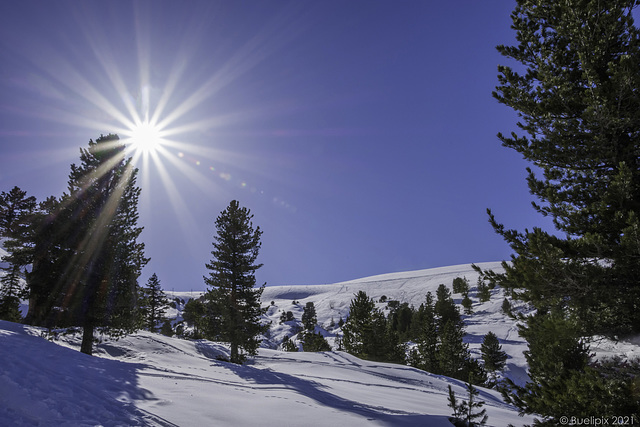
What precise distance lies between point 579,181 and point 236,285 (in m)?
21.5

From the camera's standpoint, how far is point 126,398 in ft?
22.4

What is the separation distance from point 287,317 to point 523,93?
4560 inches

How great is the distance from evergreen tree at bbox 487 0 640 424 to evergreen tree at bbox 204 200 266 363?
1821 centimetres

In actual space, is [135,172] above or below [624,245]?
above

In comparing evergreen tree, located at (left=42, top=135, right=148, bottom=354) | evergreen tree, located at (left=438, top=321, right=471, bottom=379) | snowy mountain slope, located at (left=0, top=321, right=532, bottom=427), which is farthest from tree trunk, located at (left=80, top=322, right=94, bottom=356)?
evergreen tree, located at (left=438, top=321, right=471, bottom=379)

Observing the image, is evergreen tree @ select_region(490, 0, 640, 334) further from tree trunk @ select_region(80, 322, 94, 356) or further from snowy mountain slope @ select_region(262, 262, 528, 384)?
tree trunk @ select_region(80, 322, 94, 356)

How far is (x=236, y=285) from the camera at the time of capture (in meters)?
23.6

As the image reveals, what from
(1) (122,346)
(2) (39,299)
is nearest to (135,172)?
(2) (39,299)

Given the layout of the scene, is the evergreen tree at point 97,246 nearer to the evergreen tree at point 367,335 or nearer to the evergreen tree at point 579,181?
the evergreen tree at point 579,181

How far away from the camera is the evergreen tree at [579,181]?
646cm

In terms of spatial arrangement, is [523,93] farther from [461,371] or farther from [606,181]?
[461,371]

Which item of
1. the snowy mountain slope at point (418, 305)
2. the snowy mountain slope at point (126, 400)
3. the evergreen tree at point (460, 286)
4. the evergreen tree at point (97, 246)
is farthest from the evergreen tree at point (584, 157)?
the evergreen tree at point (460, 286)

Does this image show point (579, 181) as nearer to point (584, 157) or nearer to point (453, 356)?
point (584, 157)

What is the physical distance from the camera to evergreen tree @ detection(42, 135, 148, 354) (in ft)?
47.7
